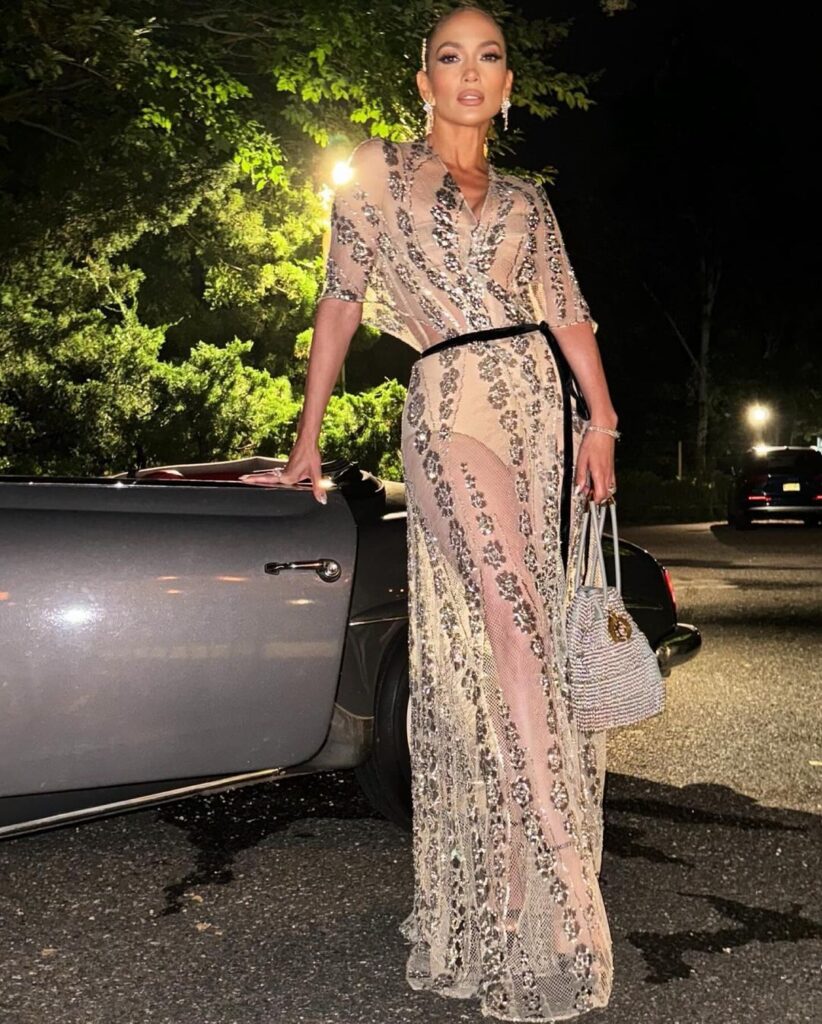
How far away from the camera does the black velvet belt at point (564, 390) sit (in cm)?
354

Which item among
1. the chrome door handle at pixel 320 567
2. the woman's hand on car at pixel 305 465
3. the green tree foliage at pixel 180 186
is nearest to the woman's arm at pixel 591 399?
the woman's hand on car at pixel 305 465

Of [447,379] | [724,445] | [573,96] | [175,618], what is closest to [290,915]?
[175,618]

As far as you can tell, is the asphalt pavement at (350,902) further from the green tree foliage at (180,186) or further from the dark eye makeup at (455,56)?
the green tree foliage at (180,186)

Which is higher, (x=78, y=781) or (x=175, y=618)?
(x=175, y=618)

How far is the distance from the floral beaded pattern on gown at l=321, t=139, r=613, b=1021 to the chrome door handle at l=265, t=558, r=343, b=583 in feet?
2.43

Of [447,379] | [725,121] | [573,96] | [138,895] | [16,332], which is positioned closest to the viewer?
[447,379]

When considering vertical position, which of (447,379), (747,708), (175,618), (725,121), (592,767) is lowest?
(747,708)

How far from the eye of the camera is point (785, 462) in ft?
84.2

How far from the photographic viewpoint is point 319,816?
5363mm

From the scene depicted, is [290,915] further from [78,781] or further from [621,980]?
[621,980]

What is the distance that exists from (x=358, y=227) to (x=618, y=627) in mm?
1063

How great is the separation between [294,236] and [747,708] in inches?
656

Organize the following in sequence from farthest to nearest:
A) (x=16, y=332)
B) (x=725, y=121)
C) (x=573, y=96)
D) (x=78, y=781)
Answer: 1. (x=725, y=121)
2. (x=16, y=332)
3. (x=573, y=96)
4. (x=78, y=781)

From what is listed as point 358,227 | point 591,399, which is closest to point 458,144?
point 358,227
